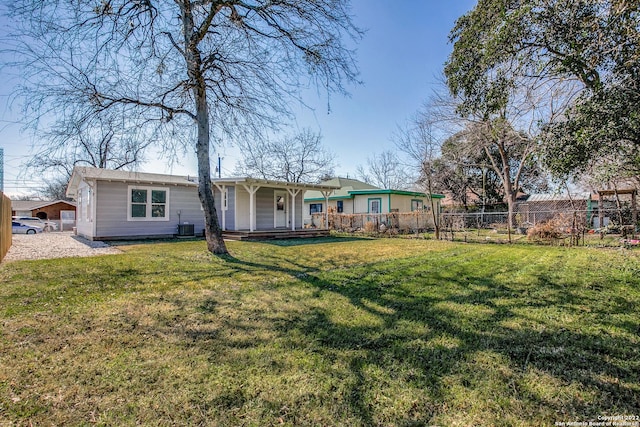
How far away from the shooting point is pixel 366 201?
21.2 m

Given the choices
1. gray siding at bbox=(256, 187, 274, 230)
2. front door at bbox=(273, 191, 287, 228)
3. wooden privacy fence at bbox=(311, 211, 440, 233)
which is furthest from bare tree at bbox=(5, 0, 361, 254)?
wooden privacy fence at bbox=(311, 211, 440, 233)

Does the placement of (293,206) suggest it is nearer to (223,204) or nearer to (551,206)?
(223,204)

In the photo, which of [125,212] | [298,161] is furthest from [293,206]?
[298,161]

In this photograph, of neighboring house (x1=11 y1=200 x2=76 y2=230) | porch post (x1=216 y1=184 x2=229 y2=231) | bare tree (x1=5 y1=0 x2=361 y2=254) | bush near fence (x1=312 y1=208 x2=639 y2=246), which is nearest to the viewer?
bare tree (x1=5 y1=0 x2=361 y2=254)

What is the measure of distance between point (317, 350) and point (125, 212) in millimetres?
12570

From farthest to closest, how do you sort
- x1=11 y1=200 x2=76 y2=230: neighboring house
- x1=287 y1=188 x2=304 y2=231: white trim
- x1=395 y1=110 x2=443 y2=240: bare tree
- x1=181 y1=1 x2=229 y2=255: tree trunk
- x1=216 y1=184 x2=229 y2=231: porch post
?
x1=11 y1=200 x2=76 y2=230: neighboring house < x1=395 y1=110 x2=443 y2=240: bare tree < x1=287 y1=188 x2=304 y2=231: white trim < x1=216 y1=184 x2=229 y2=231: porch post < x1=181 y1=1 x2=229 y2=255: tree trunk

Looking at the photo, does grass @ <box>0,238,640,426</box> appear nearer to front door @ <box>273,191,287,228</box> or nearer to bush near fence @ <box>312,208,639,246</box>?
bush near fence @ <box>312,208,639,246</box>

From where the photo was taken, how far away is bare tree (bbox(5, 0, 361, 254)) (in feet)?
21.3

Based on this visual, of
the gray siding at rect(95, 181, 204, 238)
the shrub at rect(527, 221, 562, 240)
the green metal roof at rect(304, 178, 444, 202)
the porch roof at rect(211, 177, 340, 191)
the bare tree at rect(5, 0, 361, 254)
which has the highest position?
the bare tree at rect(5, 0, 361, 254)

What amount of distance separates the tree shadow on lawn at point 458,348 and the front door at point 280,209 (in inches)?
446

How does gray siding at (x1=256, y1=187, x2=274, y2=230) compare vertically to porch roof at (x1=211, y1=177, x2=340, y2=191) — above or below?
below

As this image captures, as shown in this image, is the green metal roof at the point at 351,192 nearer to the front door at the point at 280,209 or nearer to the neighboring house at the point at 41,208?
the front door at the point at 280,209

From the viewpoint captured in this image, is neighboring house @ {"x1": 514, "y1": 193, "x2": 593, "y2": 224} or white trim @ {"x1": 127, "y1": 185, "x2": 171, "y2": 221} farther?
neighboring house @ {"x1": 514, "y1": 193, "x2": 593, "y2": 224}

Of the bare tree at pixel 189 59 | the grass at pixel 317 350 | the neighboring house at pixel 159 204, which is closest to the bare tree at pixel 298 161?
the neighboring house at pixel 159 204
